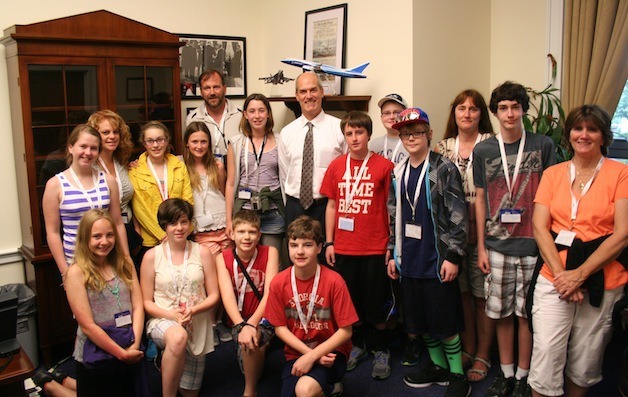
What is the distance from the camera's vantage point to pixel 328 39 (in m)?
4.02

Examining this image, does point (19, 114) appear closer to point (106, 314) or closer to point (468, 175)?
point (106, 314)

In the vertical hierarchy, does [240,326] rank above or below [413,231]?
below

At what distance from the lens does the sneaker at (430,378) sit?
2943 mm

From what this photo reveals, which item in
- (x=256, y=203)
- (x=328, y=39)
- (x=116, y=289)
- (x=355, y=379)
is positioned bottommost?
(x=355, y=379)

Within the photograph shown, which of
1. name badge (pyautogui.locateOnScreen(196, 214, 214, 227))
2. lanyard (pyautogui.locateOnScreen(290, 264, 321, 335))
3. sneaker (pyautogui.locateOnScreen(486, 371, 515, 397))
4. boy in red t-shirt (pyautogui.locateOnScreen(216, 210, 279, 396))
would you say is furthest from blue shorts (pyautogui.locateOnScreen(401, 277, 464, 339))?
name badge (pyautogui.locateOnScreen(196, 214, 214, 227))

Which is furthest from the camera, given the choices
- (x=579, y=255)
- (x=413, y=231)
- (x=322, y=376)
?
(x=413, y=231)

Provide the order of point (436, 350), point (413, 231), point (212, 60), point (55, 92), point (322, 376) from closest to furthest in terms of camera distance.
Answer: point (322, 376) < point (413, 231) < point (436, 350) < point (55, 92) < point (212, 60)

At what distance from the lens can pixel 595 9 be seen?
3.29 m

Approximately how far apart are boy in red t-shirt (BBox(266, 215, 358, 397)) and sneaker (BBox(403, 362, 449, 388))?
578 mm

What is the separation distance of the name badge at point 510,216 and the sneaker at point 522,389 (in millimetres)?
799

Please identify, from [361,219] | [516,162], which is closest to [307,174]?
[361,219]

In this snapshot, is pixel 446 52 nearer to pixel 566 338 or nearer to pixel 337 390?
pixel 566 338

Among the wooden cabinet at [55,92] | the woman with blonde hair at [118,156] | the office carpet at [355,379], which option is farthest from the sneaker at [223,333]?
the wooden cabinet at [55,92]

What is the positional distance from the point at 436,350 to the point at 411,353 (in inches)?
12.4
